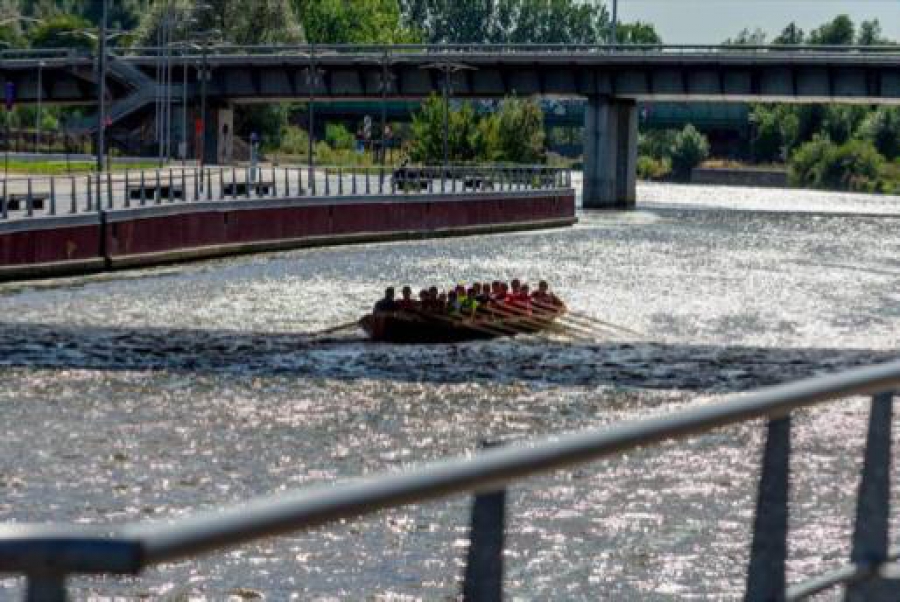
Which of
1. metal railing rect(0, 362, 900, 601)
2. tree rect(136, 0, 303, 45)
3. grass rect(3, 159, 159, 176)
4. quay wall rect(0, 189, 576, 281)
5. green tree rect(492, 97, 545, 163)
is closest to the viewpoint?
metal railing rect(0, 362, 900, 601)

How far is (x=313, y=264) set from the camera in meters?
76.0

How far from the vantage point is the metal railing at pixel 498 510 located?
378 centimetres

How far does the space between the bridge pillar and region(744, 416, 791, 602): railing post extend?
125 m

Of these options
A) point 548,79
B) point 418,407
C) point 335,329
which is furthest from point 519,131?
point 418,407

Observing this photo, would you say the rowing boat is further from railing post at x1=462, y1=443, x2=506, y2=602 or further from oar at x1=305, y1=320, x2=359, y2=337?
railing post at x1=462, y1=443, x2=506, y2=602

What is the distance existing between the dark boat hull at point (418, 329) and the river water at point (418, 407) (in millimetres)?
665

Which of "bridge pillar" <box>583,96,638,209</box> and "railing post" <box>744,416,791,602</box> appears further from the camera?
"bridge pillar" <box>583,96,638,209</box>

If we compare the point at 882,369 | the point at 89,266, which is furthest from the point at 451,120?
the point at 882,369

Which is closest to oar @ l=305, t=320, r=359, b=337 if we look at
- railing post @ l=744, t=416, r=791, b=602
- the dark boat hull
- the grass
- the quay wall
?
the dark boat hull

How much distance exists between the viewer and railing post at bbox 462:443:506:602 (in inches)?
195

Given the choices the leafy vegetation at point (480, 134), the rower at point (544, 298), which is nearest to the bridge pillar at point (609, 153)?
the leafy vegetation at point (480, 134)

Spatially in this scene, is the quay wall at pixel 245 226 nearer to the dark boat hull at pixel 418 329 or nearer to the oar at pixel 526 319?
the dark boat hull at pixel 418 329

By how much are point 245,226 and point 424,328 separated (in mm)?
31445

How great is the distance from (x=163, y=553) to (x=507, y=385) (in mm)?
36637
